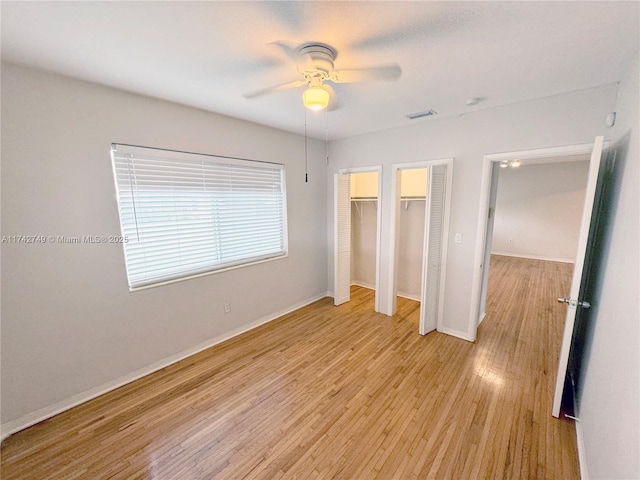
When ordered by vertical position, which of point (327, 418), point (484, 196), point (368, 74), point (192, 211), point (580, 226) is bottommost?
point (327, 418)

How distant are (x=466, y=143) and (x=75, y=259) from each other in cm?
382

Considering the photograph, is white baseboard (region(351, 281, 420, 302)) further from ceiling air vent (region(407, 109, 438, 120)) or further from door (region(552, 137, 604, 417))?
ceiling air vent (region(407, 109, 438, 120))

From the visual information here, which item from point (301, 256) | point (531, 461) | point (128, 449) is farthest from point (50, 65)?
point (531, 461)

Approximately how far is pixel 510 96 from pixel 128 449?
409 centimetres

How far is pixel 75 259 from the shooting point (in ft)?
6.42

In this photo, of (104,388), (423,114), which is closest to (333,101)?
(423,114)

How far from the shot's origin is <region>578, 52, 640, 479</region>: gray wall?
1.02 m

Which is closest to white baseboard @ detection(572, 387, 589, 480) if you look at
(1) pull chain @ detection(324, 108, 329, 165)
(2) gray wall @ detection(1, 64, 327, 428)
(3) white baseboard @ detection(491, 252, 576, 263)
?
(2) gray wall @ detection(1, 64, 327, 428)

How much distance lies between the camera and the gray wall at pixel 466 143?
2141 mm

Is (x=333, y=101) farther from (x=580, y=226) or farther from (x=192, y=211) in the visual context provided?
(x=580, y=226)

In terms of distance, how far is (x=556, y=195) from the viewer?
21.0 feet

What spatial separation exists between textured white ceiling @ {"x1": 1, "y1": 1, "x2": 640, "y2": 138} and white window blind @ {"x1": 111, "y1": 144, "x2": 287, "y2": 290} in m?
0.66

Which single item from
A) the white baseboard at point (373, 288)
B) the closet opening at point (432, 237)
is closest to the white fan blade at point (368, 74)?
the closet opening at point (432, 237)

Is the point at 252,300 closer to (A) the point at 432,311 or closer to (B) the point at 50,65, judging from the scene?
(A) the point at 432,311
